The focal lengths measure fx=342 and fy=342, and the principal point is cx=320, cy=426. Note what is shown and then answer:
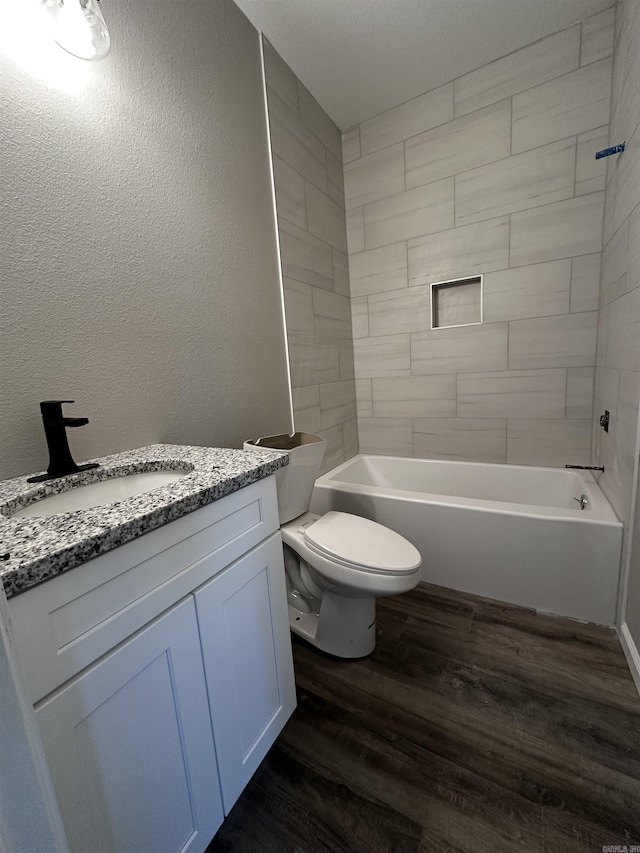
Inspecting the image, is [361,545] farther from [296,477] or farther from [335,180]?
[335,180]

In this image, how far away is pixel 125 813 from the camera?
614 mm

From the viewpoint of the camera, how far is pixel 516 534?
61.9 inches

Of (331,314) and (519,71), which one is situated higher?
(519,71)

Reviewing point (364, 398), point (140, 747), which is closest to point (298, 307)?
point (364, 398)

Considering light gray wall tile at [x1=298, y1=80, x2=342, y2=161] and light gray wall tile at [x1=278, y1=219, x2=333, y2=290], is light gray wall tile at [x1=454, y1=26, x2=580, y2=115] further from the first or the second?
light gray wall tile at [x1=278, y1=219, x2=333, y2=290]

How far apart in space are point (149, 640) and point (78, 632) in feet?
0.47

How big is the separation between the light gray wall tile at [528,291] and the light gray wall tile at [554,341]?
6 cm

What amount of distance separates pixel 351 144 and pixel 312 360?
161 cm

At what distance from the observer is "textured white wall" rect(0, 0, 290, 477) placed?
92cm

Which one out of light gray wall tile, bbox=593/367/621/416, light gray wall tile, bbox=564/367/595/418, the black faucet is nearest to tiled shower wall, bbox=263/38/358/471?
the black faucet

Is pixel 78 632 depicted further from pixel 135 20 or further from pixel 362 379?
pixel 362 379

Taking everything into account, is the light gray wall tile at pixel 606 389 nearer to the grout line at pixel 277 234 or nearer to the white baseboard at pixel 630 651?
the white baseboard at pixel 630 651

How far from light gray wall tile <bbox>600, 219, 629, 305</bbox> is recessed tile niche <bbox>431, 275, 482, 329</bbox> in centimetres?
61

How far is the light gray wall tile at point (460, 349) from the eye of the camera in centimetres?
216
